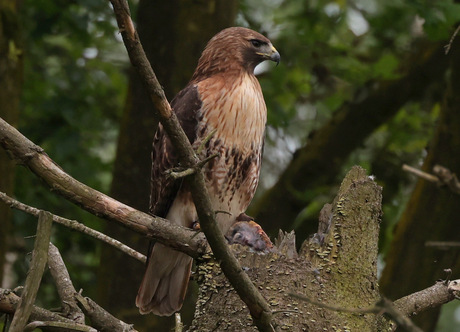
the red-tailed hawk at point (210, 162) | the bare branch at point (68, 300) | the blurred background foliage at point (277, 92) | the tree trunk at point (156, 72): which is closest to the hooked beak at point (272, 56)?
the red-tailed hawk at point (210, 162)

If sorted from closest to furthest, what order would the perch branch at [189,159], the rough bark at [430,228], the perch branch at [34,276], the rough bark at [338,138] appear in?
the perch branch at [189,159] → the perch branch at [34,276] → the rough bark at [430,228] → the rough bark at [338,138]

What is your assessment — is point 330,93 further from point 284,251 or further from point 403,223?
point 284,251

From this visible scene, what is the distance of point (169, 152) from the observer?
444 centimetres

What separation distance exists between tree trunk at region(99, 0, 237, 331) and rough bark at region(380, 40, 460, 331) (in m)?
1.53

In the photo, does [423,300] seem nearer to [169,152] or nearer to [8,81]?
[169,152]

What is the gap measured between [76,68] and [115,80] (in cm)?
91

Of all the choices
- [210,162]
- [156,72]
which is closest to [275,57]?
[210,162]

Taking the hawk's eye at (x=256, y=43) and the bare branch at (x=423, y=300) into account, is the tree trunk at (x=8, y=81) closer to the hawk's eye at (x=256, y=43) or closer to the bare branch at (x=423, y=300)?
the hawk's eye at (x=256, y=43)

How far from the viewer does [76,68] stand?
21.2 feet

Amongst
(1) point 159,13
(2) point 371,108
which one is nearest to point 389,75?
(2) point 371,108

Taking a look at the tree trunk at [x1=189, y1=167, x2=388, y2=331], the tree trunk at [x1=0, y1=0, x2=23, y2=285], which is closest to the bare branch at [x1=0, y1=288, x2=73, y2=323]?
the tree trunk at [x1=189, y1=167, x2=388, y2=331]

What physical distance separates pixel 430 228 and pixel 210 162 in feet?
6.52

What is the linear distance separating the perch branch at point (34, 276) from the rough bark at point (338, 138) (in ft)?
12.2

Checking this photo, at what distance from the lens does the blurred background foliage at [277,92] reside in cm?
613
